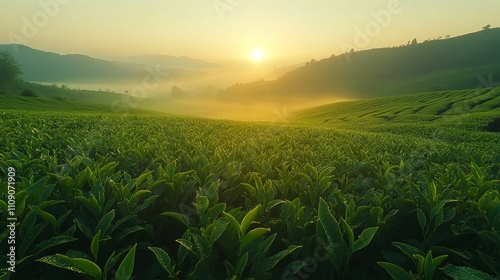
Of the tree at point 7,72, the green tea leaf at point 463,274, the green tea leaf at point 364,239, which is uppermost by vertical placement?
the tree at point 7,72

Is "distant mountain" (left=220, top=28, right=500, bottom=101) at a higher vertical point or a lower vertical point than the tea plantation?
higher

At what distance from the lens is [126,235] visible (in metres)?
2.10

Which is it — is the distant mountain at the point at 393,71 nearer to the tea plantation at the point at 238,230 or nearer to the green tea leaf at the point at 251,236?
the tea plantation at the point at 238,230

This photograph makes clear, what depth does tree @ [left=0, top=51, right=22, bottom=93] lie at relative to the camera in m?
83.9

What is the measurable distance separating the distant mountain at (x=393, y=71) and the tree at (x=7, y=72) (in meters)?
115

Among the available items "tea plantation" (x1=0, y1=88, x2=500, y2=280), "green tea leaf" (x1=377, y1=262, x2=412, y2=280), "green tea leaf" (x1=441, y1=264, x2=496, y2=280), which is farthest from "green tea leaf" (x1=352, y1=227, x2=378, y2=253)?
"green tea leaf" (x1=441, y1=264, x2=496, y2=280)

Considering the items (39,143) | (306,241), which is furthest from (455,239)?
(39,143)

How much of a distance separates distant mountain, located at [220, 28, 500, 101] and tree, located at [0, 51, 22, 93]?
379ft

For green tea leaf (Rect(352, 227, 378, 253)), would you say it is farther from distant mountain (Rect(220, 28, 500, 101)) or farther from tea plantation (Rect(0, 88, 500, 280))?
distant mountain (Rect(220, 28, 500, 101))

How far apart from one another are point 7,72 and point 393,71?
153 m

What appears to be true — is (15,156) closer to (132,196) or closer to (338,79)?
(132,196)

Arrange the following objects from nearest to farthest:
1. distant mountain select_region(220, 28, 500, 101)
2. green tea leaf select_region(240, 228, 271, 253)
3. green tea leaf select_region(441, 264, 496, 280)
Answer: green tea leaf select_region(441, 264, 496, 280) < green tea leaf select_region(240, 228, 271, 253) < distant mountain select_region(220, 28, 500, 101)

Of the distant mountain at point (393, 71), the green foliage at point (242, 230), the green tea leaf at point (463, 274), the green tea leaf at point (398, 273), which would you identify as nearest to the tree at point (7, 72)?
the green foliage at point (242, 230)

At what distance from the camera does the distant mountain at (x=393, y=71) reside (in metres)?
127
